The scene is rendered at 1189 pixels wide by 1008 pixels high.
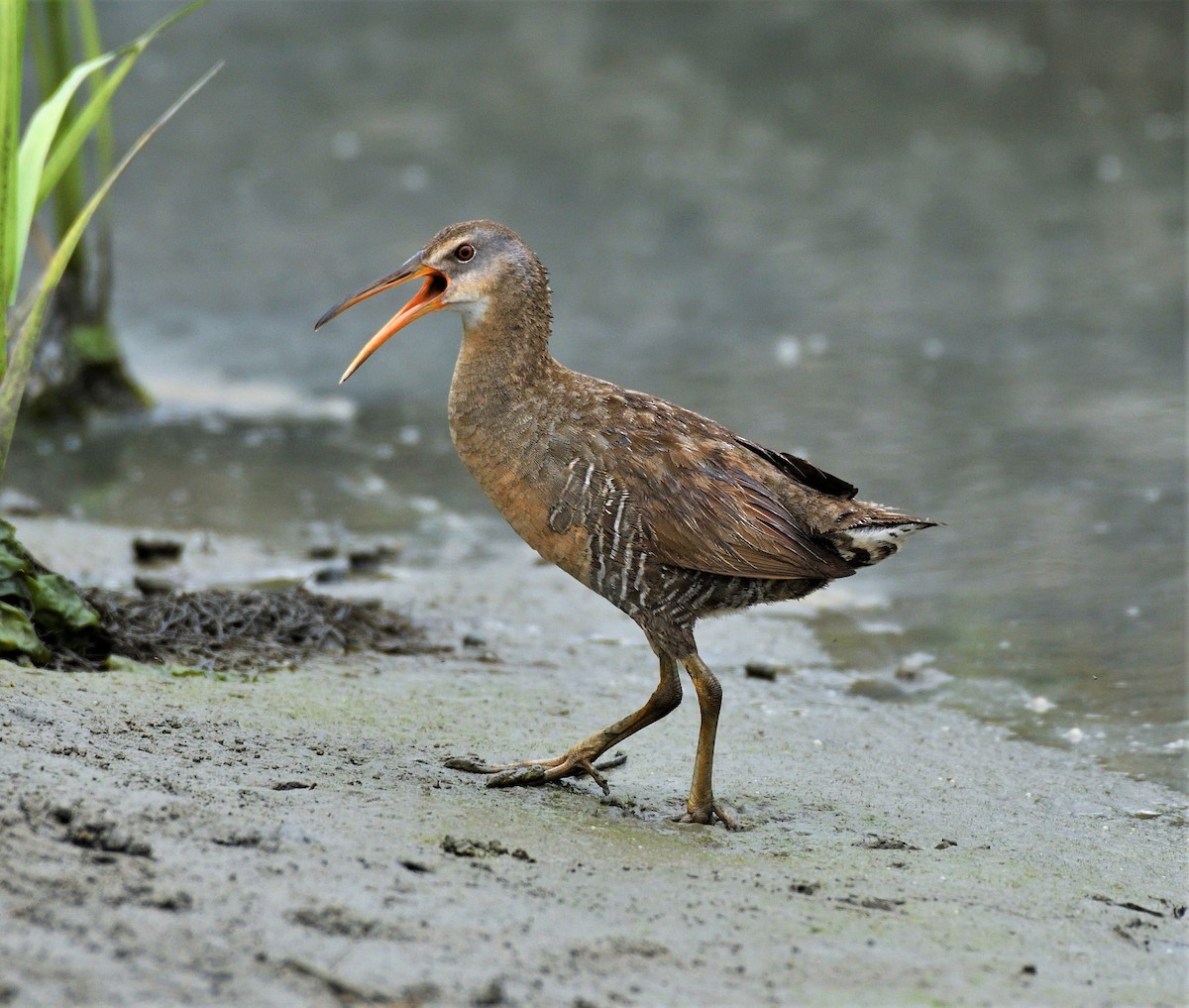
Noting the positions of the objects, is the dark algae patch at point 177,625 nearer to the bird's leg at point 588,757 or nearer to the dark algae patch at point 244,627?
the dark algae patch at point 244,627

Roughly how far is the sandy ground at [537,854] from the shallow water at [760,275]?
1.04 m

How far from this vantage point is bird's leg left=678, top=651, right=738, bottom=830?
14.0 feet

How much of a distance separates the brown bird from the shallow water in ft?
5.12

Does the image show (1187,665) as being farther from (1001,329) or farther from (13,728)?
(1001,329)

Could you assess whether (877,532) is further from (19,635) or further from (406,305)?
(19,635)

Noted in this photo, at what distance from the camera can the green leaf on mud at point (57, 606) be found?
4816 mm

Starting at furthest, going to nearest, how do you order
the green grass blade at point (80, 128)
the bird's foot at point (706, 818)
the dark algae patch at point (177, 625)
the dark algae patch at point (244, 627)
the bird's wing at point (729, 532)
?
the dark algae patch at point (244, 627)
the green grass blade at point (80, 128)
the dark algae patch at point (177, 625)
the bird's wing at point (729, 532)
the bird's foot at point (706, 818)

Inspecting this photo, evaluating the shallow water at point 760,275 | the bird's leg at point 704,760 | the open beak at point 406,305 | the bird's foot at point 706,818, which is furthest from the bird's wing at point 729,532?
the shallow water at point 760,275

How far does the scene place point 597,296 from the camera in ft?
37.2

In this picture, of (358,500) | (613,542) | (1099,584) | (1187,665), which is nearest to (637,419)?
(613,542)

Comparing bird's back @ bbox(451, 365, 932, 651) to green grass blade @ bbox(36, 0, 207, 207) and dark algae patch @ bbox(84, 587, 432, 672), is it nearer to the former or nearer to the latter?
dark algae patch @ bbox(84, 587, 432, 672)

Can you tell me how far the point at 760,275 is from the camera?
38.6 ft

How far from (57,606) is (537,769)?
1790mm

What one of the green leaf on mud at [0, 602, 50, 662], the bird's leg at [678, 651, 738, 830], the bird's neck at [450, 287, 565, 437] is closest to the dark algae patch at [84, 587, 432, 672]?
the green leaf on mud at [0, 602, 50, 662]
